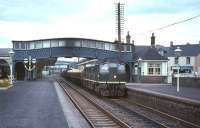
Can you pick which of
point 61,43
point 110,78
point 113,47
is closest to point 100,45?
point 113,47

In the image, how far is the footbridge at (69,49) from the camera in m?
79.3

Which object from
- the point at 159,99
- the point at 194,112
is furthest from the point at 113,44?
the point at 194,112

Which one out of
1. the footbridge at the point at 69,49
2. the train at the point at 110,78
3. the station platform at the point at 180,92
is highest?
the footbridge at the point at 69,49

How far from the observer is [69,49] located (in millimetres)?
79125

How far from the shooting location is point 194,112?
69.2 ft

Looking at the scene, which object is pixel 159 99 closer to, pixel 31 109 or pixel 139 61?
pixel 31 109

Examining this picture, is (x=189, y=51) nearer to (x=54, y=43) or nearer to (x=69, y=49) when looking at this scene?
(x=69, y=49)

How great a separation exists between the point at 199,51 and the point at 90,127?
84.6m

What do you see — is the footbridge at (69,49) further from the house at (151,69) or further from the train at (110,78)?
the train at (110,78)

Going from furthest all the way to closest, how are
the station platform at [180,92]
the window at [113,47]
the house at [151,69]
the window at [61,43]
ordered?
the window at [113,47], the window at [61,43], the house at [151,69], the station platform at [180,92]

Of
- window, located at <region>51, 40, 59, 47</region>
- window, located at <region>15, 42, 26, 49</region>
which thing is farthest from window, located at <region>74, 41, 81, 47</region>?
window, located at <region>15, 42, 26, 49</region>

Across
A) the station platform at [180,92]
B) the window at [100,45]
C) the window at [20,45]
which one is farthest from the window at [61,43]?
the station platform at [180,92]

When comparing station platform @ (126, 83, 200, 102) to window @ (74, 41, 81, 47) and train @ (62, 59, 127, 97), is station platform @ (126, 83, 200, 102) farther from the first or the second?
window @ (74, 41, 81, 47)

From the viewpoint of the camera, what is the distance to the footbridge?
79312 mm
